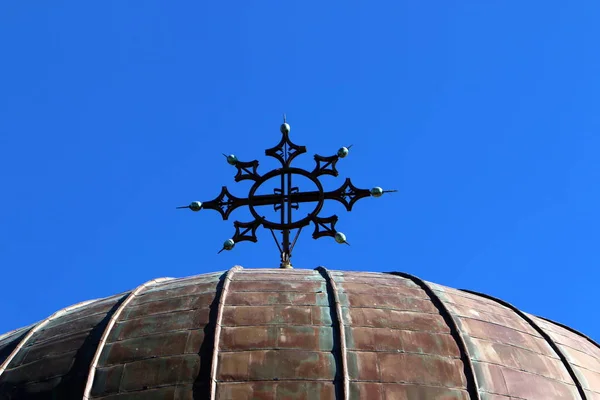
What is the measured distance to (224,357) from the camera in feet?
53.9

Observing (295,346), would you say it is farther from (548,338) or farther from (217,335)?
(548,338)

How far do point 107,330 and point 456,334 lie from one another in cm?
533

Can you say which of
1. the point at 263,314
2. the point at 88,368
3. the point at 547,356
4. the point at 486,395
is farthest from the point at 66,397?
the point at 547,356

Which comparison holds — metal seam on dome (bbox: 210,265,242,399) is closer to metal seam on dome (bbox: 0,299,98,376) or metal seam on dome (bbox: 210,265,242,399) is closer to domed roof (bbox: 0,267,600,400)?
domed roof (bbox: 0,267,600,400)

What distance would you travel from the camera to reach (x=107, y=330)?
58.6 ft

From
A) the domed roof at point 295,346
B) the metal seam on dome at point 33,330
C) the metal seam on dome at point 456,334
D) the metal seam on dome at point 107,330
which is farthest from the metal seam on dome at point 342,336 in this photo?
the metal seam on dome at point 33,330

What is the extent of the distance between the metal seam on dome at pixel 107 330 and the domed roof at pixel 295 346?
0.8 inches

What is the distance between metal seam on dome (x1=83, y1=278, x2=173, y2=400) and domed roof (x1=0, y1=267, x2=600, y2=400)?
21 mm

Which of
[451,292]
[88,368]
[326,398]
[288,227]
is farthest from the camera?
[288,227]

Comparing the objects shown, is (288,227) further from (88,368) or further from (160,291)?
(88,368)

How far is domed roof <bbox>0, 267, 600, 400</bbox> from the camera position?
1614cm

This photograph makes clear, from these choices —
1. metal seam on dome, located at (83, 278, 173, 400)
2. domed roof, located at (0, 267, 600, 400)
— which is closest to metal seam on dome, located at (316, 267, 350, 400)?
domed roof, located at (0, 267, 600, 400)

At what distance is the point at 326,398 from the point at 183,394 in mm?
1966

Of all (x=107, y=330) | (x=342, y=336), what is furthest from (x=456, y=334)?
(x=107, y=330)
